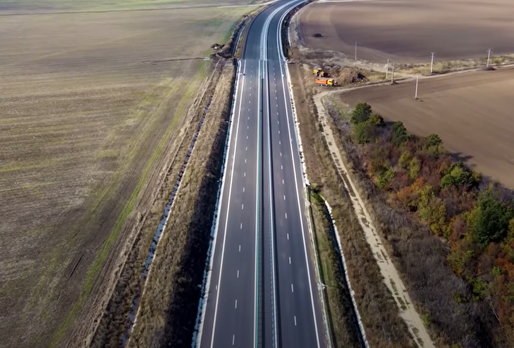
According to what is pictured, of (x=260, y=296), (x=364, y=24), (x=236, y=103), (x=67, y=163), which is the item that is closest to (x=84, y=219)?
(x=67, y=163)

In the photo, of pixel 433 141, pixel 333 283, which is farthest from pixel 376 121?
pixel 333 283

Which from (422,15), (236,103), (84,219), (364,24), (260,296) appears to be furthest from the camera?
(422,15)

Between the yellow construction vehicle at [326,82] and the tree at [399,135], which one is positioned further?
the yellow construction vehicle at [326,82]

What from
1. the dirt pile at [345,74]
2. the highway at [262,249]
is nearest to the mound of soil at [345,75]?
the dirt pile at [345,74]

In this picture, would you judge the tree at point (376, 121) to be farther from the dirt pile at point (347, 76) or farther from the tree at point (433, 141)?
the dirt pile at point (347, 76)

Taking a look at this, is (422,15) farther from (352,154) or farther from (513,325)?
(513,325)
